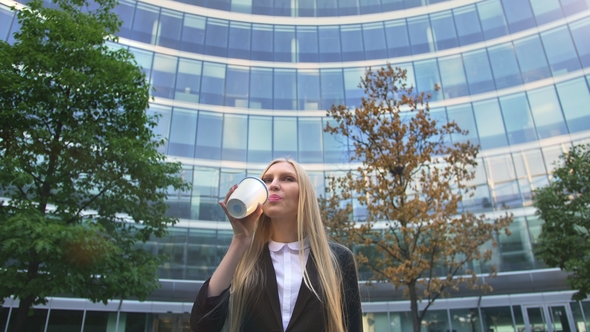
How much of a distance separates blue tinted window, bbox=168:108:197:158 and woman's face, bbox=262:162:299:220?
21211mm

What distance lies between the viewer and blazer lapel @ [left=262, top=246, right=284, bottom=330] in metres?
1.81

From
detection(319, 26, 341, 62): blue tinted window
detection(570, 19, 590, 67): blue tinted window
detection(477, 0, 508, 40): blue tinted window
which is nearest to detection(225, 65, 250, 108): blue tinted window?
detection(319, 26, 341, 62): blue tinted window

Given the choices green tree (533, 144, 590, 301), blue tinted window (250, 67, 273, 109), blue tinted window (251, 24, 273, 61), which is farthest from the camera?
blue tinted window (251, 24, 273, 61)

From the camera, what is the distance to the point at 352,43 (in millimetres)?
25172

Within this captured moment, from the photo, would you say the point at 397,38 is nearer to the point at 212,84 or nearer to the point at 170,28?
the point at 212,84

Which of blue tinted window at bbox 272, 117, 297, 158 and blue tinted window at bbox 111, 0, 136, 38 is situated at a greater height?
blue tinted window at bbox 111, 0, 136, 38

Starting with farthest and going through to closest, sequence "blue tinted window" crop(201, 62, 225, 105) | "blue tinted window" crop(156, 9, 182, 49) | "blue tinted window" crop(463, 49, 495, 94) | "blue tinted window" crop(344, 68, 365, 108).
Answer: "blue tinted window" crop(344, 68, 365, 108) → "blue tinted window" crop(201, 62, 225, 105) → "blue tinted window" crop(156, 9, 182, 49) → "blue tinted window" crop(463, 49, 495, 94)

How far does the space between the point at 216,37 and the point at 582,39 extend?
64.8 ft

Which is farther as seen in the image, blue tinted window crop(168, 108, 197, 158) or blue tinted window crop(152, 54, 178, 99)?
blue tinted window crop(152, 54, 178, 99)

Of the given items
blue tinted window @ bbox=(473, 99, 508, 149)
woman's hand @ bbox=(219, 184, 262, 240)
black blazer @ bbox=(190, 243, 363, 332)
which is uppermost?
blue tinted window @ bbox=(473, 99, 508, 149)

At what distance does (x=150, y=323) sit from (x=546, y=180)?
68.1 ft

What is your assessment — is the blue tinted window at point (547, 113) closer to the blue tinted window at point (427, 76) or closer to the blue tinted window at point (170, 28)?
the blue tinted window at point (427, 76)

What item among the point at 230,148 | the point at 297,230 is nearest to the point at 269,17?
the point at 230,148

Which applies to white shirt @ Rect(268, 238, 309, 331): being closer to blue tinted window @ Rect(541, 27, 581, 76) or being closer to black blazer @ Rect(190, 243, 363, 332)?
black blazer @ Rect(190, 243, 363, 332)
